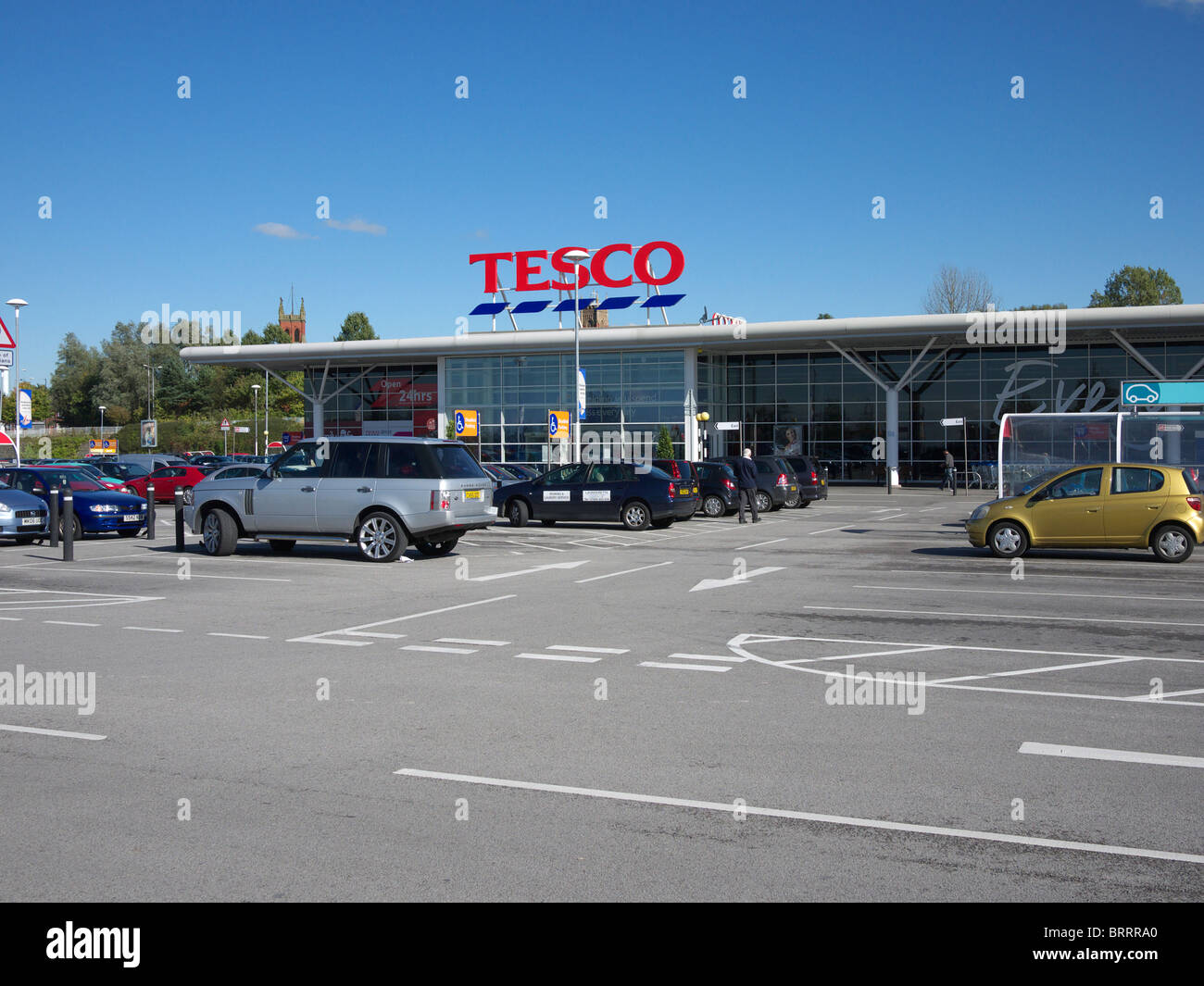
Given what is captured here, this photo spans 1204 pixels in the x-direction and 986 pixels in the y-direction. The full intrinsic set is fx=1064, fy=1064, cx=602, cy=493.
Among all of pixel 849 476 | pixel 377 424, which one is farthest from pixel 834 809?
pixel 377 424

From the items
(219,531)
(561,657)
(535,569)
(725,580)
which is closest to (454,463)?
(535,569)

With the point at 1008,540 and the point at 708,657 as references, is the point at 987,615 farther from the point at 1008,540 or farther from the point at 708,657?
the point at 1008,540

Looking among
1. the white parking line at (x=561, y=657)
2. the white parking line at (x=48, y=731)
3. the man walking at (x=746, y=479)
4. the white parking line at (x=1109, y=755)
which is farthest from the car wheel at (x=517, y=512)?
the white parking line at (x=1109, y=755)

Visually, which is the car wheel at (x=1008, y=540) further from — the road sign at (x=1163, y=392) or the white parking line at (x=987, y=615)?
the road sign at (x=1163, y=392)

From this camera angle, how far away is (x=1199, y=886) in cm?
432

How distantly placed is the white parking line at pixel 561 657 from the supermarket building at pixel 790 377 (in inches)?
1600

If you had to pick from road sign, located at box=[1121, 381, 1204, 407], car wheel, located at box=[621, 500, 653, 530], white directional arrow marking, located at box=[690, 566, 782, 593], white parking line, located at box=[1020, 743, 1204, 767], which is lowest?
white parking line, located at box=[1020, 743, 1204, 767]

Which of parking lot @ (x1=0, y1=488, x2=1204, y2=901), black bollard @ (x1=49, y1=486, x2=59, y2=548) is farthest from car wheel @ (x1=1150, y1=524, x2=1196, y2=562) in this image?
black bollard @ (x1=49, y1=486, x2=59, y2=548)

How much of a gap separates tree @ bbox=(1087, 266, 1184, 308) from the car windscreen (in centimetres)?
8817

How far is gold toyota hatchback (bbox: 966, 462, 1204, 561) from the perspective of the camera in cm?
1773

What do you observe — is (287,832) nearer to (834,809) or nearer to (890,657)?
(834,809)

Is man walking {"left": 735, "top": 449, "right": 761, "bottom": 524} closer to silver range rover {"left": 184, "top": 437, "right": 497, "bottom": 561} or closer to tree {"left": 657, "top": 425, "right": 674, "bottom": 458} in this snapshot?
silver range rover {"left": 184, "top": 437, "right": 497, "bottom": 561}

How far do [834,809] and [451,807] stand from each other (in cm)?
190

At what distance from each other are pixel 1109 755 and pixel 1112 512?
42.6 feet
